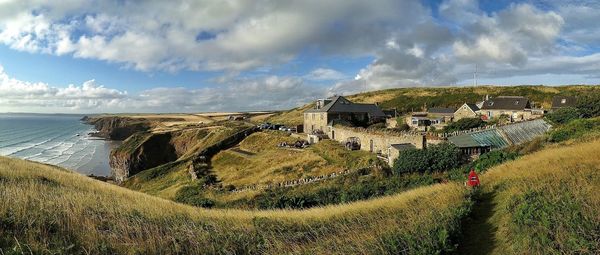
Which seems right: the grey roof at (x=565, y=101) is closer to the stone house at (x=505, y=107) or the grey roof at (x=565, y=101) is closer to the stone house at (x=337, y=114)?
the stone house at (x=505, y=107)

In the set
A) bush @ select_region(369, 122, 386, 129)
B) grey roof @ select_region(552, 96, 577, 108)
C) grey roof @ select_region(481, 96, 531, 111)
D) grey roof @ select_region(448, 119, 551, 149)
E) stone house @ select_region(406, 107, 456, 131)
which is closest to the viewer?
grey roof @ select_region(448, 119, 551, 149)

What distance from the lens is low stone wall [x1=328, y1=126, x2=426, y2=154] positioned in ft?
117

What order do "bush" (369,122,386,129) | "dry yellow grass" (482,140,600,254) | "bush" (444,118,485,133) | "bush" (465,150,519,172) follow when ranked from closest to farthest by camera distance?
"dry yellow grass" (482,140,600,254) < "bush" (465,150,519,172) < "bush" (444,118,485,133) < "bush" (369,122,386,129)

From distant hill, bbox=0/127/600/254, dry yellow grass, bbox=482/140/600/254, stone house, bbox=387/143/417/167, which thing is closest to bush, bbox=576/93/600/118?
stone house, bbox=387/143/417/167

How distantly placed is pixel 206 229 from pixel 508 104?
72578 mm

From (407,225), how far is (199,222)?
5381mm

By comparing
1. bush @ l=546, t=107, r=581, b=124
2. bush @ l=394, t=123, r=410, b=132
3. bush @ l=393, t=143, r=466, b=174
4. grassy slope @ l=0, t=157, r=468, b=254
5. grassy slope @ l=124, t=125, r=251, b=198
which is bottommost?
grassy slope @ l=124, t=125, r=251, b=198

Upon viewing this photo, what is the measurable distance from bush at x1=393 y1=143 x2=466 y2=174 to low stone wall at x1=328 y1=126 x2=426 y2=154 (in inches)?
188

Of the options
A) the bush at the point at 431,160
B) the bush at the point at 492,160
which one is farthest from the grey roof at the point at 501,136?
the bush at the point at 492,160

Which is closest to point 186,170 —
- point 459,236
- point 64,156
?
point 459,236

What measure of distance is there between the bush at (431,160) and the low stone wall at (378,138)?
15.7ft

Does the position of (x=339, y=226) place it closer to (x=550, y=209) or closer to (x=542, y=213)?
(x=542, y=213)

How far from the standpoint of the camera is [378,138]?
42.1 metres

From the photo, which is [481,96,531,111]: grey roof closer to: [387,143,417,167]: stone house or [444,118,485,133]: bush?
[444,118,485,133]: bush
